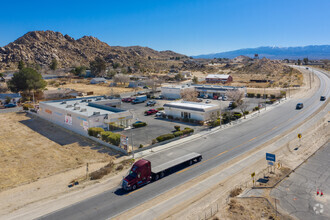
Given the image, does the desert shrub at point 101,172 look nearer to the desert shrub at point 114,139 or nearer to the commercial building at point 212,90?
the desert shrub at point 114,139

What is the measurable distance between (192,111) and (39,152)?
30.7 m

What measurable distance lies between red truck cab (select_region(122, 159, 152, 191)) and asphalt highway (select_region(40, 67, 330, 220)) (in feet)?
2.03

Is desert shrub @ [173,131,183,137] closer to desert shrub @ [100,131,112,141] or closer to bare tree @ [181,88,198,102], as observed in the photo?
desert shrub @ [100,131,112,141]

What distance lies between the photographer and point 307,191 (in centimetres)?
2327

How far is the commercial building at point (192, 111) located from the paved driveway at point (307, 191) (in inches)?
937

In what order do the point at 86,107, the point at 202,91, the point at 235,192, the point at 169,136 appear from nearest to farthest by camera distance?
the point at 235,192 → the point at 169,136 → the point at 86,107 → the point at 202,91

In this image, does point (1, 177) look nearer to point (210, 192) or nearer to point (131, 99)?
point (210, 192)

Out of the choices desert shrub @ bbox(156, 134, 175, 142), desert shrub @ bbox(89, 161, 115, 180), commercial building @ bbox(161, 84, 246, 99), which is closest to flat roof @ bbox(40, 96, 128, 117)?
desert shrub @ bbox(156, 134, 175, 142)

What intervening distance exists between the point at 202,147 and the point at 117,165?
540 inches

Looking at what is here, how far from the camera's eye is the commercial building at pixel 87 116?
4503 cm

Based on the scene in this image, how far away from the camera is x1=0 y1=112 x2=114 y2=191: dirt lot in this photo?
30.5 m

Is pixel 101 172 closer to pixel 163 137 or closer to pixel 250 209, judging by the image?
pixel 163 137

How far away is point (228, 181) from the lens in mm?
25969

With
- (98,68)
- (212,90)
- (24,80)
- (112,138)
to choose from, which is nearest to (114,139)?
(112,138)
